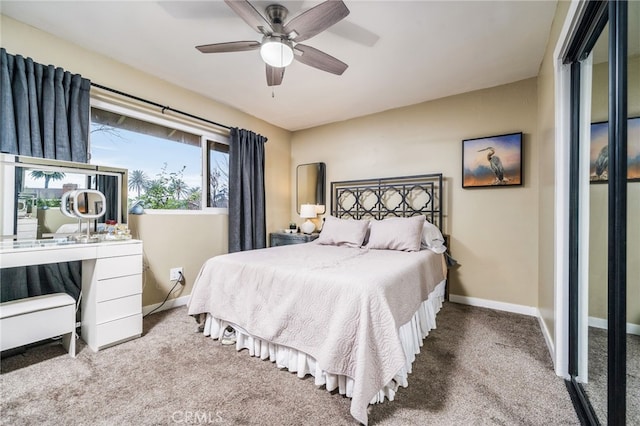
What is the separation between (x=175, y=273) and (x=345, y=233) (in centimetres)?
202

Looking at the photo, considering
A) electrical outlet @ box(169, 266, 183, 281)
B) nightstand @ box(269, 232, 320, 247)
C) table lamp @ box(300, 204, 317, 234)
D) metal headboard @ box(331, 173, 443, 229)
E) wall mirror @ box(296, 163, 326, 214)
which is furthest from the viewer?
wall mirror @ box(296, 163, 326, 214)

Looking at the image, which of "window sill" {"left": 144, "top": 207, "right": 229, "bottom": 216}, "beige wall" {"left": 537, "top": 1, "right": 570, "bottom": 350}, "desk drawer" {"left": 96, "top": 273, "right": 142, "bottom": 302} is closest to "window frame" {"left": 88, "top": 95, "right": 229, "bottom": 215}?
"window sill" {"left": 144, "top": 207, "right": 229, "bottom": 216}

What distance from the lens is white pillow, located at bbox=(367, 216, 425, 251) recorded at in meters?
2.79

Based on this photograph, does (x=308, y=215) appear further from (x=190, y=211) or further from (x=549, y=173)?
(x=549, y=173)

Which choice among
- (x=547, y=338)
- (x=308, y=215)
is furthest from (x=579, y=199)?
(x=308, y=215)

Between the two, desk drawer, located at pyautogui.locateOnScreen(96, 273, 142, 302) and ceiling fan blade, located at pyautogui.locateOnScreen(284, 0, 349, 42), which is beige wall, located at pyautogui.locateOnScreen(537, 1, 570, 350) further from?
desk drawer, located at pyautogui.locateOnScreen(96, 273, 142, 302)

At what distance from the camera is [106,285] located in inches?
82.0

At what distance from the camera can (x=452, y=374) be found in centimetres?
175

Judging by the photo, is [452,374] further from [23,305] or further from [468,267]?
[23,305]

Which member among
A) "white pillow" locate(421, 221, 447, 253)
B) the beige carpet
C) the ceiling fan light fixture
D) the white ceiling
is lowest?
the beige carpet

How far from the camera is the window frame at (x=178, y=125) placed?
8.43ft

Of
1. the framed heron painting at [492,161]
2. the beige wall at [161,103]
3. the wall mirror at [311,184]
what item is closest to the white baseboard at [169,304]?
the beige wall at [161,103]

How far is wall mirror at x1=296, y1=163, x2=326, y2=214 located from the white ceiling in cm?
126

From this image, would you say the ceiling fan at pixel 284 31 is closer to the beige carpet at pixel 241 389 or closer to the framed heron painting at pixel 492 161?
the framed heron painting at pixel 492 161
